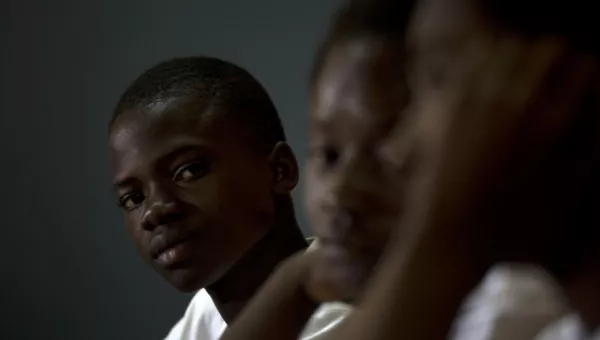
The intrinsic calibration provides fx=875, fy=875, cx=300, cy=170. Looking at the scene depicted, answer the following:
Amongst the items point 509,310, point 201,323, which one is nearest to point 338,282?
point 509,310

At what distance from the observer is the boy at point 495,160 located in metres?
0.23

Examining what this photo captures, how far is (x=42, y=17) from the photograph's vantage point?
1.36m

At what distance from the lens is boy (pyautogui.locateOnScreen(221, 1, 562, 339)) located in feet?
1.01

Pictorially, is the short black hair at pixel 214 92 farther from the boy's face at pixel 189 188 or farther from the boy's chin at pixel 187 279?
the boy's chin at pixel 187 279

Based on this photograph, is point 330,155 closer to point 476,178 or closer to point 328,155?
point 328,155

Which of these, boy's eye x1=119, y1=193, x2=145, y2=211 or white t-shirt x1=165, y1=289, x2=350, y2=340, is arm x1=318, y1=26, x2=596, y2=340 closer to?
boy's eye x1=119, y1=193, x2=145, y2=211

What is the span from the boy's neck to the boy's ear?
1 cm

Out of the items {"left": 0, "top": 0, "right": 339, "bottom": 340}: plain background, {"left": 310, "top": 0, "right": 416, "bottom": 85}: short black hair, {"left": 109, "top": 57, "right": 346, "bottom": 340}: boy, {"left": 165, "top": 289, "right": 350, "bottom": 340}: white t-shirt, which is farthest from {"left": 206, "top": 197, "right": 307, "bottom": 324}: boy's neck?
{"left": 0, "top": 0, "right": 339, "bottom": 340}: plain background

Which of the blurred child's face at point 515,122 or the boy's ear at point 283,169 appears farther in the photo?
the boy's ear at point 283,169

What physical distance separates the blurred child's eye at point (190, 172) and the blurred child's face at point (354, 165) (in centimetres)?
26

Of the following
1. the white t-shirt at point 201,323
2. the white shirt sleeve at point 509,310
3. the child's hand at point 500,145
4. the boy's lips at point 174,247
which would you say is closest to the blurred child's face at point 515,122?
the child's hand at point 500,145

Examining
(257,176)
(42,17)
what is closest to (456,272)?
(257,176)

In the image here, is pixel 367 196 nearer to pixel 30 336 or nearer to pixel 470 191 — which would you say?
pixel 470 191

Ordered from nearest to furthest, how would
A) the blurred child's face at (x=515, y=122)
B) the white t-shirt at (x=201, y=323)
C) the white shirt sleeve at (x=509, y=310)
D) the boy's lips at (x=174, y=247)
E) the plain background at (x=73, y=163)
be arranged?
the blurred child's face at (x=515, y=122) < the white shirt sleeve at (x=509, y=310) < the boy's lips at (x=174, y=247) < the white t-shirt at (x=201, y=323) < the plain background at (x=73, y=163)
